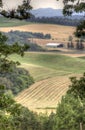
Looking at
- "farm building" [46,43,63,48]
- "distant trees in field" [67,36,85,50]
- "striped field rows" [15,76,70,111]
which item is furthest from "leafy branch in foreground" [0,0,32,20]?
"farm building" [46,43,63,48]

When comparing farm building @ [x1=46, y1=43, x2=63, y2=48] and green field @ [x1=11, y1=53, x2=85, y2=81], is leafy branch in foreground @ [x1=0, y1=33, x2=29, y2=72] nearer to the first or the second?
green field @ [x1=11, y1=53, x2=85, y2=81]

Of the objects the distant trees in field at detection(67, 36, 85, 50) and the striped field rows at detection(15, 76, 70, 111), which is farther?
the distant trees in field at detection(67, 36, 85, 50)

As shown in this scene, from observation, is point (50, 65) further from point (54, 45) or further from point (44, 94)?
point (44, 94)

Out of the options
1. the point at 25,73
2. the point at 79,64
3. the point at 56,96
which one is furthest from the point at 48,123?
the point at 79,64

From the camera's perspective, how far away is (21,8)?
13.7 metres

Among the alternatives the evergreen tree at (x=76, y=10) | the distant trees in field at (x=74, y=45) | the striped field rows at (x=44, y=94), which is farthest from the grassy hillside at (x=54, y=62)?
the evergreen tree at (x=76, y=10)

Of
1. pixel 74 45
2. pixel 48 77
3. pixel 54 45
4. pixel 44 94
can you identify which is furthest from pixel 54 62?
pixel 44 94

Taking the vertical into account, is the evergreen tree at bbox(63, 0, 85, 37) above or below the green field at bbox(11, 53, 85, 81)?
above

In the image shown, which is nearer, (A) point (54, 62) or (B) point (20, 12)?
(B) point (20, 12)

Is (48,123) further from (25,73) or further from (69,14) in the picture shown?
(25,73)

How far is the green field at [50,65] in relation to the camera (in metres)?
134

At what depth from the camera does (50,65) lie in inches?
6078

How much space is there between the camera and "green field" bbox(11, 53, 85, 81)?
13362cm

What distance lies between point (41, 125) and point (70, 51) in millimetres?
113787
